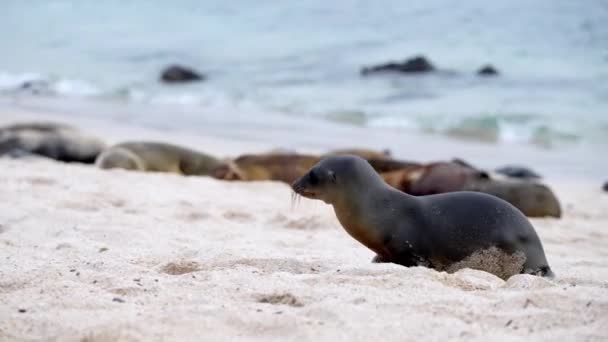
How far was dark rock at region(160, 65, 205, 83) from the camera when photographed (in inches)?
764

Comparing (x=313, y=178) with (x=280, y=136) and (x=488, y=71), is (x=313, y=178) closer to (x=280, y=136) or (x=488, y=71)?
(x=280, y=136)

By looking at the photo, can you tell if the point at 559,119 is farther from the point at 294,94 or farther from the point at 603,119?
the point at 294,94

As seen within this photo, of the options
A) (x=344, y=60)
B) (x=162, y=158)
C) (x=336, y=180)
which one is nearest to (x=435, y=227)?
(x=336, y=180)

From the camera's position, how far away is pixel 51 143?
8.70 m

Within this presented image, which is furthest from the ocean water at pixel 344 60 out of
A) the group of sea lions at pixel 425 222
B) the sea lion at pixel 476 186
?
the group of sea lions at pixel 425 222

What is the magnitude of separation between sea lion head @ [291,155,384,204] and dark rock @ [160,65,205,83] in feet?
51.4

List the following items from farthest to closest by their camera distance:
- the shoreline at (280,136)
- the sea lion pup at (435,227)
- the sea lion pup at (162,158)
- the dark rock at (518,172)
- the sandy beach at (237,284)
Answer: the shoreline at (280,136) < the dark rock at (518,172) < the sea lion pup at (162,158) < the sea lion pup at (435,227) < the sandy beach at (237,284)

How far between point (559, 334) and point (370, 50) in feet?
65.3

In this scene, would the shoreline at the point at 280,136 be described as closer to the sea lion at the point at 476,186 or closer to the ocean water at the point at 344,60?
the ocean water at the point at 344,60

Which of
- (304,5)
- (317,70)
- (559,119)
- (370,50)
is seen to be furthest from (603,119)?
(304,5)

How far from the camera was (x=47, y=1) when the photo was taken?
35.0 meters

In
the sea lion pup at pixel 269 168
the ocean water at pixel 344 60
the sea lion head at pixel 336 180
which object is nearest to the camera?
the sea lion head at pixel 336 180

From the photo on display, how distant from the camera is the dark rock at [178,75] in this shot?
19406 mm

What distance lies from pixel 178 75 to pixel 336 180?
15897 millimetres
